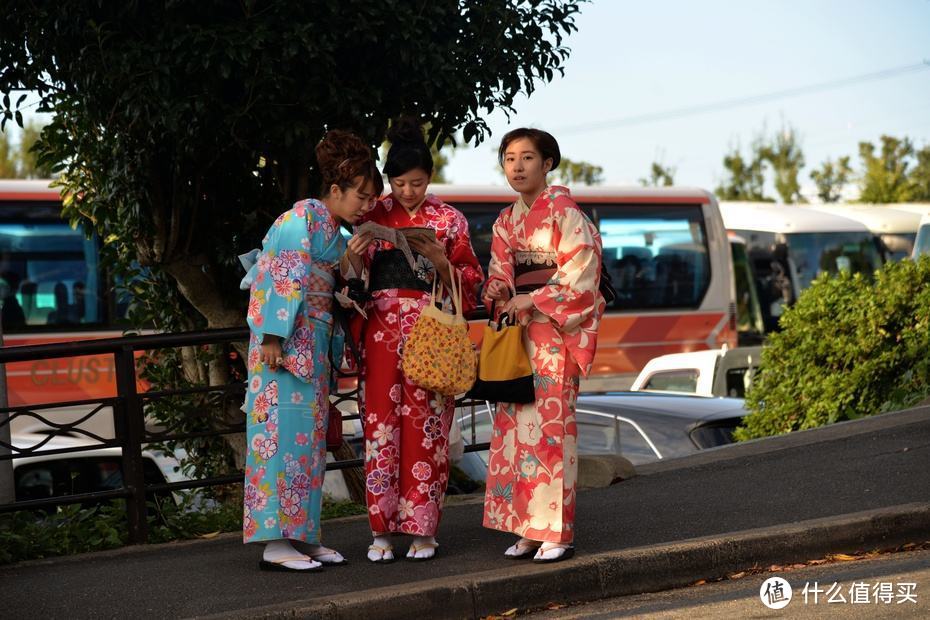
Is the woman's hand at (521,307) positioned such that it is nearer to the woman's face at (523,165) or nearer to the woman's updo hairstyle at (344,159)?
the woman's face at (523,165)

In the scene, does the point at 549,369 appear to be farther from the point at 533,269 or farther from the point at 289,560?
the point at 289,560

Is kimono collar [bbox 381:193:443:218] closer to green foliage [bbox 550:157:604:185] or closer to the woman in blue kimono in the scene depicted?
the woman in blue kimono

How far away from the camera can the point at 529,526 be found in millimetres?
5062

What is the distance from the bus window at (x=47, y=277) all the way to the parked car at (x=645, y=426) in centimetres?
716

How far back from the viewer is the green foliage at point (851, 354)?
883 cm

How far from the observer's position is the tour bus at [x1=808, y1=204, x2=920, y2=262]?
26000mm

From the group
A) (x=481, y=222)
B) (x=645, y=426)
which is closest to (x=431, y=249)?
(x=645, y=426)

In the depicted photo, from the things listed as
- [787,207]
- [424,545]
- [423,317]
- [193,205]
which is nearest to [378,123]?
[193,205]

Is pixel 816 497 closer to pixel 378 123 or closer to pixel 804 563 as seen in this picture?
pixel 804 563

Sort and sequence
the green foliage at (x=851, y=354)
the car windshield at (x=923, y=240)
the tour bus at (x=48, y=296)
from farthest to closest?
the car windshield at (x=923, y=240)
the tour bus at (x=48, y=296)
the green foliage at (x=851, y=354)

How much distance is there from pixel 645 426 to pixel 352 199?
466 cm

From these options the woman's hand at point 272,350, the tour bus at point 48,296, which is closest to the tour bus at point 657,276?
the tour bus at point 48,296

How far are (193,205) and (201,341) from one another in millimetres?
1250

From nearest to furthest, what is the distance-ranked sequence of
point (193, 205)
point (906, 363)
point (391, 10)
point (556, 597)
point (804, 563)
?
point (556, 597)
point (804, 563)
point (391, 10)
point (193, 205)
point (906, 363)
